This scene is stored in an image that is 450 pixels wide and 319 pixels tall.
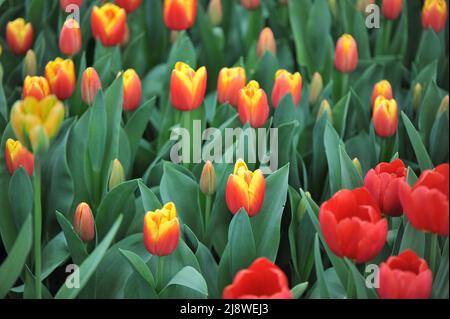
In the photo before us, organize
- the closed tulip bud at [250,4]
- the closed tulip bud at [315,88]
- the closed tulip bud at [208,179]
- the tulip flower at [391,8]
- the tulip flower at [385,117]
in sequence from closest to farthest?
the closed tulip bud at [208,179], the tulip flower at [385,117], the closed tulip bud at [315,88], the tulip flower at [391,8], the closed tulip bud at [250,4]

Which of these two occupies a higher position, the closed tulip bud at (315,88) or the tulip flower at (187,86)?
the tulip flower at (187,86)

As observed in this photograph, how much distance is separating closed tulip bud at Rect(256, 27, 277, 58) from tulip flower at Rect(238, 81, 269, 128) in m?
0.36

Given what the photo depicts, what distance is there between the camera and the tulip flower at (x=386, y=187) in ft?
3.69

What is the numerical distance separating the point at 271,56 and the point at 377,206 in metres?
0.62

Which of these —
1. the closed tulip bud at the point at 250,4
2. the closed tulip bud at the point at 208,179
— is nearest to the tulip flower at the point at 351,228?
the closed tulip bud at the point at 208,179

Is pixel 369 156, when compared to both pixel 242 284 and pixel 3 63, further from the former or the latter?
pixel 3 63

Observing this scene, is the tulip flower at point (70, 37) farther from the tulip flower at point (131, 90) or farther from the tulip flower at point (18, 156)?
the tulip flower at point (18, 156)

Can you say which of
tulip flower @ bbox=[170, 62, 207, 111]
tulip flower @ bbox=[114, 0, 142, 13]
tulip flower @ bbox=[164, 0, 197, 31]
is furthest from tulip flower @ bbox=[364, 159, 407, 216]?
tulip flower @ bbox=[114, 0, 142, 13]

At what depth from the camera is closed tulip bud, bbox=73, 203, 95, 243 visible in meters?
1.20

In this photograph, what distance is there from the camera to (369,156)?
1.48 m

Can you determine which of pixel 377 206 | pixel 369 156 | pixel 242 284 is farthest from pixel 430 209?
pixel 369 156

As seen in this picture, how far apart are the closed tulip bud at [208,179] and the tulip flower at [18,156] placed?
24cm

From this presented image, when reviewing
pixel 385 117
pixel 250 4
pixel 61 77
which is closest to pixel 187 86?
pixel 61 77

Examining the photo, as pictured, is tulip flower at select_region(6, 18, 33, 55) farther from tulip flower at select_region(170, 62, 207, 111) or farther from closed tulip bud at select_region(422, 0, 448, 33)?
closed tulip bud at select_region(422, 0, 448, 33)
